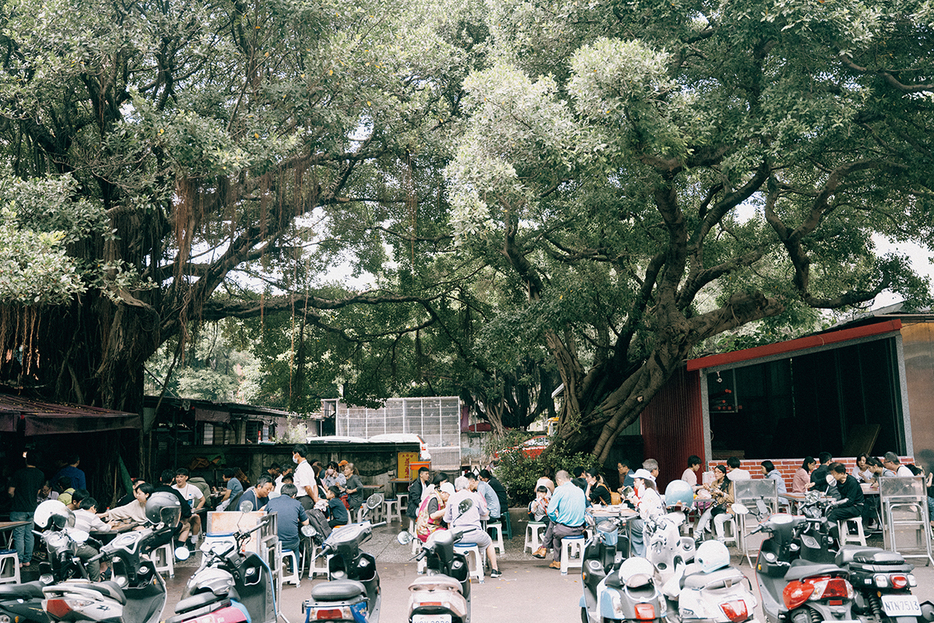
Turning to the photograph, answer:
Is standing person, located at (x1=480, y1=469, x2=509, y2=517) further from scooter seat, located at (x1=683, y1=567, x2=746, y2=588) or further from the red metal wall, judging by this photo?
scooter seat, located at (x1=683, y1=567, x2=746, y2=588)

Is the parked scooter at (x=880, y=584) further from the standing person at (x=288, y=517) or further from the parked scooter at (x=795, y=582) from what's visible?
the standing person at (x=288, y=517)

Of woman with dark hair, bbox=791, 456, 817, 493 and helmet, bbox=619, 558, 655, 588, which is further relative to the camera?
woman with dark hair, bbox=791, 456, 817, 493

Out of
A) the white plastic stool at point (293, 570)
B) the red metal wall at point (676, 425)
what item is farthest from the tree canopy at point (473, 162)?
the white plastic stool at point (293, 570)

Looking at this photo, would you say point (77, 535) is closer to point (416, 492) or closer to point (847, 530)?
point (416, 492)

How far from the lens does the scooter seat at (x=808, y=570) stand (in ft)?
16.1

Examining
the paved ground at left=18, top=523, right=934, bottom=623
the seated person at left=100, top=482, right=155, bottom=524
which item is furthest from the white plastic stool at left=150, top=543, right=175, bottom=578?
the seated person at left=100, top=482, right=155, bottom=524

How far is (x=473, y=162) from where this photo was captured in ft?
33.1

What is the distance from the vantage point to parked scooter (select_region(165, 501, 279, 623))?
417cm

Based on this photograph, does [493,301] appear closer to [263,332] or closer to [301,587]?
[263,332]

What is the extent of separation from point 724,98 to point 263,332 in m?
10.4

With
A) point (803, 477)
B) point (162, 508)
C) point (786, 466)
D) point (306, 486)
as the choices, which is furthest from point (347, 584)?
point (786, 466)

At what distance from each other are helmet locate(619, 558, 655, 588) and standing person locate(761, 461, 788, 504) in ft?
19.3

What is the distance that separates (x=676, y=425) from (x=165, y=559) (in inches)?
386

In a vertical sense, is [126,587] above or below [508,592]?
above
